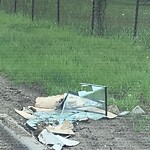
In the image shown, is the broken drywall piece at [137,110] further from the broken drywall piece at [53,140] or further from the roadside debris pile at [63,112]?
the broken drywall piece at [53,140]

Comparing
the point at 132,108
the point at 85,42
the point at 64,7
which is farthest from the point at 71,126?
the point at 64,7

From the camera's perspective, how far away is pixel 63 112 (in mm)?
5312

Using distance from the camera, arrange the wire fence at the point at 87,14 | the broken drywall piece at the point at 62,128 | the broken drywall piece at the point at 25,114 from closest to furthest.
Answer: the broken drywall piece at the point at 62,128, the broken drywall piece at the point at 25,114, the wire fence at the point at 87,14

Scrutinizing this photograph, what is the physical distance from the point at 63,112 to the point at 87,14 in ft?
30.8

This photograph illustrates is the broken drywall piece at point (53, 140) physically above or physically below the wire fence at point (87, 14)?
below

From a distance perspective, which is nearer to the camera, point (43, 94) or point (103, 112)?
point (103, 112)

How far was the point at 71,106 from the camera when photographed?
5.41m

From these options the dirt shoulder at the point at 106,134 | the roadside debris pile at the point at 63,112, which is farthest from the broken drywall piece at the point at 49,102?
the dirt shoulder at the point at 106,134

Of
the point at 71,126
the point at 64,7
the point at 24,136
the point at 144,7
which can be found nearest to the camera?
the point at 24,136

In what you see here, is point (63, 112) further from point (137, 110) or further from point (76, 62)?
point (76, 62)

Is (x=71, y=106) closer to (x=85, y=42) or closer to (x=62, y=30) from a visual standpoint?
(x=85, y=42)

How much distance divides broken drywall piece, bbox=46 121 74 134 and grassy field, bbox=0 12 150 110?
1.00m

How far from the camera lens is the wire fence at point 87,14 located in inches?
472

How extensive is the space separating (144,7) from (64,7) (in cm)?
346
